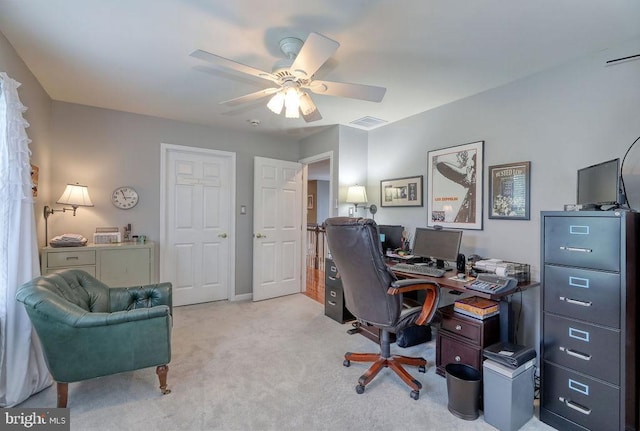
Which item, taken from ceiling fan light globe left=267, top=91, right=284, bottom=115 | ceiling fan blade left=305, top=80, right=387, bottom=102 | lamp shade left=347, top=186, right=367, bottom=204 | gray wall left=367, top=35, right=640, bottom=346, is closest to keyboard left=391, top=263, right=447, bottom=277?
gray wall left=367, top=35, right=640, bottom=346

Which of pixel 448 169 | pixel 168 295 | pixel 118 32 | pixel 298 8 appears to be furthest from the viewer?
pixel 448 169

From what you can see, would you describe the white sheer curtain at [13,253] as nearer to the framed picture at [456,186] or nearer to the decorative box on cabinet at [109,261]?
the decorative box on cabinet at [109,261]

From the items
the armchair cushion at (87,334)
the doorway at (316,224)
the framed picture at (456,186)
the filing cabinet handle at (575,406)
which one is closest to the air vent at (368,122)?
the doorway at (316,224)

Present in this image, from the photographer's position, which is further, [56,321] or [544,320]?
[544,320]

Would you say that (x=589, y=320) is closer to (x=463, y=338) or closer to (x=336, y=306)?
(x=463, y=338)

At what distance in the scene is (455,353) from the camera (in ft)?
7.03

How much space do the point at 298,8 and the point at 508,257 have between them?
2.53m

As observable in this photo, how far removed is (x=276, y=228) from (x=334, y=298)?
143cm

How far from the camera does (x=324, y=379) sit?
221 cm

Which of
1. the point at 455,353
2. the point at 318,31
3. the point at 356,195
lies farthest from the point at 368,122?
the point at 455,353

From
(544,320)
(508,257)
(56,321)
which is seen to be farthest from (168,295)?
(508,257)

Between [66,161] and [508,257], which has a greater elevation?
[66,161]

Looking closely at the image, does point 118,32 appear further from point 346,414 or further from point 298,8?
point 346,414

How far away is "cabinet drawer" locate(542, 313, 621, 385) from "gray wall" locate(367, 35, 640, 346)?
2.36 feet
